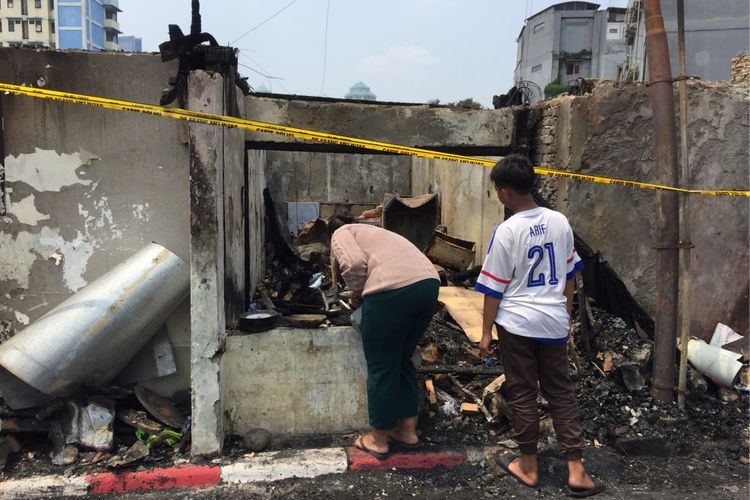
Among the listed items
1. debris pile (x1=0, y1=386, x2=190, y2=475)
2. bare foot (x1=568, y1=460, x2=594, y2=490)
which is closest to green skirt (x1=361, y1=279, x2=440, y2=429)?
bare foot (x1=568, y1=460, x2=594, y2=490)

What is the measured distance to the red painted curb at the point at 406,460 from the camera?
138 inches

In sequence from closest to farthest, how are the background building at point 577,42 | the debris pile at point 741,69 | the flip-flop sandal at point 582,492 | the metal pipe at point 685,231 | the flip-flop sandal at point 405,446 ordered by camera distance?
the flip-flop sandal at point 582,492 → the flip-flop sandal at point 405,446 → the metal pipe at point 685,231 → the debris pile at point 741,69 → the background building at point 577,42

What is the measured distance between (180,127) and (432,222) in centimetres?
705

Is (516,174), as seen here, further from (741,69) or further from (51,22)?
(51,22)

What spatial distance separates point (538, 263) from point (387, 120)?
7.41 ft

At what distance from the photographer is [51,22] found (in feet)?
175

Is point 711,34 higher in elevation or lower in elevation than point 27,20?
lower

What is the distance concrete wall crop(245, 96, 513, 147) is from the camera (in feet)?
14.9

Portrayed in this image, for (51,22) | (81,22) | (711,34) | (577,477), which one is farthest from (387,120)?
(81,22)

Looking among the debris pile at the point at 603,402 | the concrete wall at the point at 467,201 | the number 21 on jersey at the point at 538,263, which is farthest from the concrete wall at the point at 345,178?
the number 21 on jersey at the point at 538,263

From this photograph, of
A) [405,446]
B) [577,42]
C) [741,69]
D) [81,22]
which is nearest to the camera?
[405,446]

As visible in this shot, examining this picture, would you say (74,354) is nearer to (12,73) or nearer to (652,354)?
(12,73)

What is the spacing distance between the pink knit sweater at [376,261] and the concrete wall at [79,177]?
1462 millimetres

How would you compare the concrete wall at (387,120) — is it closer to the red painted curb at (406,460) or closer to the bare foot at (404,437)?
the bare foot at (404,437)
